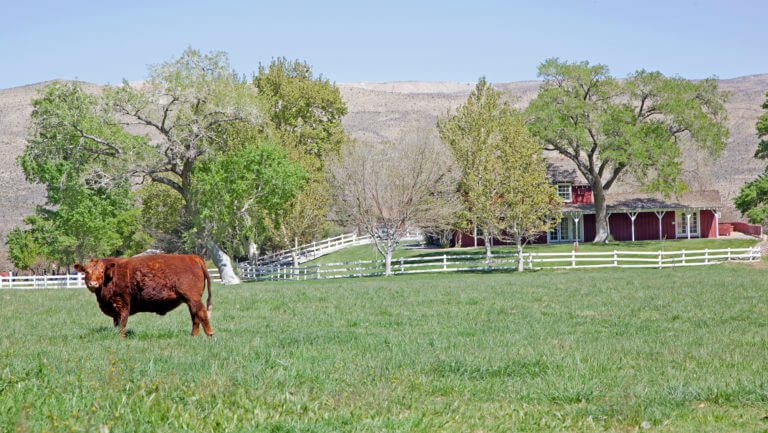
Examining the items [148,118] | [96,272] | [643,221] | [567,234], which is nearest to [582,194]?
[567,234]

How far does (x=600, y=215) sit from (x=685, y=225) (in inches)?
394

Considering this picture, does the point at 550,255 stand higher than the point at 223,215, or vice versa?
the point at 223,215

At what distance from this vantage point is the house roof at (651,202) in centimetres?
5684

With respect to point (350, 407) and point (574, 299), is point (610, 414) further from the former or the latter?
point (574, 299)

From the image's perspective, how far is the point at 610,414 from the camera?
6.40 meters

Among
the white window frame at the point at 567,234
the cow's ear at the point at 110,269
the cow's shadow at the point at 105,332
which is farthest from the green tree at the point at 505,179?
the cow's ear at the point at 110,269

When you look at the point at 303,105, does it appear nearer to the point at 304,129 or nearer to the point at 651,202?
the point at 304,129

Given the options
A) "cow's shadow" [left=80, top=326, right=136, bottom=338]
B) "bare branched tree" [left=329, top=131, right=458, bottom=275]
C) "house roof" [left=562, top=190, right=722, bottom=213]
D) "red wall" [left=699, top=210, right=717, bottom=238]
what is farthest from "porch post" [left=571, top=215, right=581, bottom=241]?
"cow's shadow" [left=80, top=326, right=136, bottom=338]

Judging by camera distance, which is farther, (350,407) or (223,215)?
(223,215)

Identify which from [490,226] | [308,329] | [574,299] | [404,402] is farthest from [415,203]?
[404,402]

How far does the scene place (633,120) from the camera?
5200cm

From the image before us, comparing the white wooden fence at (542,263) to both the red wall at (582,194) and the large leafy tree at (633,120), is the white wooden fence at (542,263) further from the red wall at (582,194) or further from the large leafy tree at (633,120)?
the red wall at (582,194)

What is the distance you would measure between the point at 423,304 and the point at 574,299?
13.7 ft

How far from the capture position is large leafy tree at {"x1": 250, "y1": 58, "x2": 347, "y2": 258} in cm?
5203
